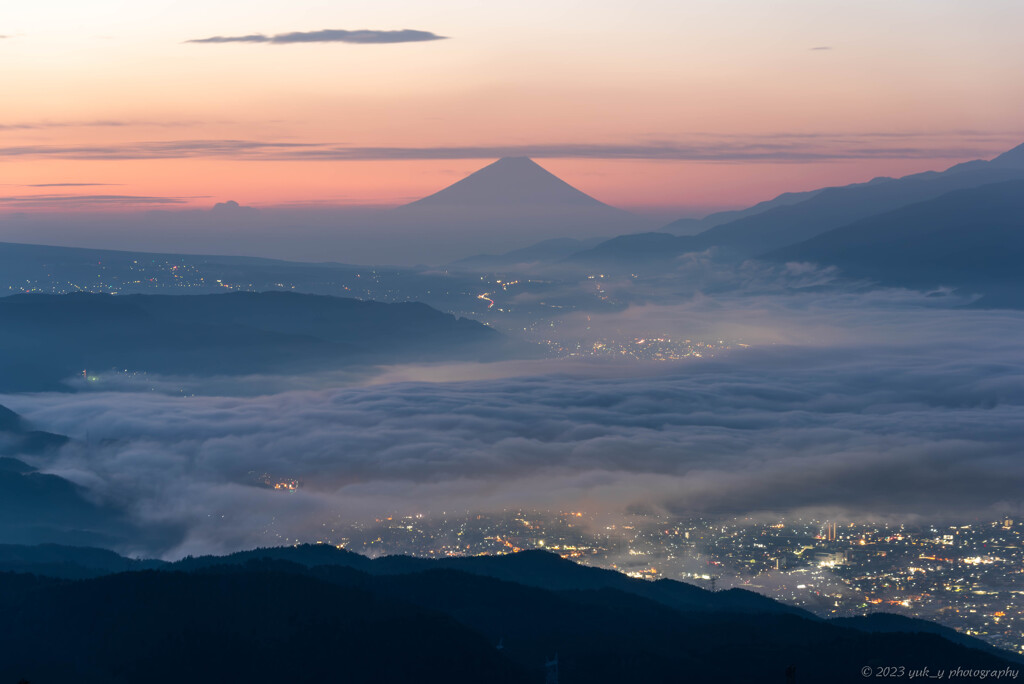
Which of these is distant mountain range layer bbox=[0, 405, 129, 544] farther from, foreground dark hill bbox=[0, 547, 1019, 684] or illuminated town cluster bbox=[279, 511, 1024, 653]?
foreground dark hill bbox=[0, 547, 1019, 684]

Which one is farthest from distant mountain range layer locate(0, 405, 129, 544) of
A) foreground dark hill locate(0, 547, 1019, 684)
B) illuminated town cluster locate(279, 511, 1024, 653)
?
foreground dark hill locate(0, 547, 1019, 684)

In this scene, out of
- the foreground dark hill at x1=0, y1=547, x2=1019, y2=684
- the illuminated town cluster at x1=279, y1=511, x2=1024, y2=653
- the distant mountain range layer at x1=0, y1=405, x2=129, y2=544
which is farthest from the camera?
the distant mountain range layer at x1=0, y1=405, x2=129, y2=544

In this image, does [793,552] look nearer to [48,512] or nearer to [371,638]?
[371,638]

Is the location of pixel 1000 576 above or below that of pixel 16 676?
below

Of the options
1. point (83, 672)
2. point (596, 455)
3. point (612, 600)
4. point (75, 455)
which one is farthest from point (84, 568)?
point (596, 455)

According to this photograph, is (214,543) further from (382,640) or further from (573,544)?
(382,640)

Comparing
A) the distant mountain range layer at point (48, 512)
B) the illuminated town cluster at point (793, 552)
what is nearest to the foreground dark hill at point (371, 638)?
the illuminated town cluster at point (793, 552)
